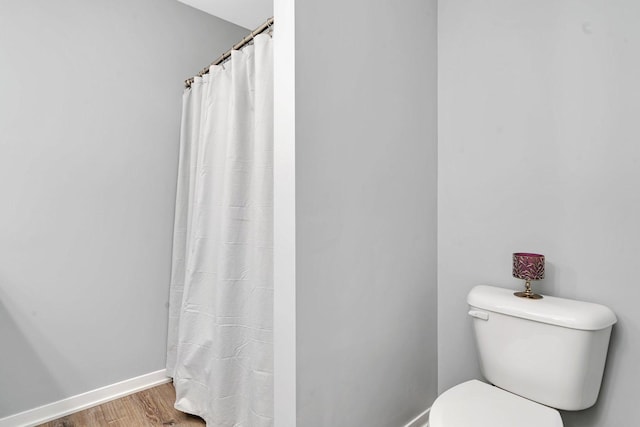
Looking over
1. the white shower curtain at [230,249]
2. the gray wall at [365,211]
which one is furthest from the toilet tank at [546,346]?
the white shower curtain at [230,249]

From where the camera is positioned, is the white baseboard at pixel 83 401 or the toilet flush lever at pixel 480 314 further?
the white baseboard at pixel 83 401

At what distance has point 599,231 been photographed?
1238 mm

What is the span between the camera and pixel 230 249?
5.02 feet

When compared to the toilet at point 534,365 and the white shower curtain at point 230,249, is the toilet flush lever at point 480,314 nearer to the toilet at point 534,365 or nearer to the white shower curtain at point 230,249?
the toilet at point 534,365

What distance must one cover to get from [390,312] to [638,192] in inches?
39.4

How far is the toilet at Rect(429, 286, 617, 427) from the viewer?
3.54ft

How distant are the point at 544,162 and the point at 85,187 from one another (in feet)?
7.37

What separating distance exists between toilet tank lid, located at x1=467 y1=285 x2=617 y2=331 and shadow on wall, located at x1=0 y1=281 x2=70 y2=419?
2087 mm

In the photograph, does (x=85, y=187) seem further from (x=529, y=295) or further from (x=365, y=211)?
(x=529, y=295)

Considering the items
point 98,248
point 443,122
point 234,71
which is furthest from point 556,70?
point 98,248

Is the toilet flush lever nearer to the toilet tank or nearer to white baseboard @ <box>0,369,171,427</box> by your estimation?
the toilet tank

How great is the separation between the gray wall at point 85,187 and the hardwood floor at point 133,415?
0.13m

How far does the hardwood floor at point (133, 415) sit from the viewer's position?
5.40ft

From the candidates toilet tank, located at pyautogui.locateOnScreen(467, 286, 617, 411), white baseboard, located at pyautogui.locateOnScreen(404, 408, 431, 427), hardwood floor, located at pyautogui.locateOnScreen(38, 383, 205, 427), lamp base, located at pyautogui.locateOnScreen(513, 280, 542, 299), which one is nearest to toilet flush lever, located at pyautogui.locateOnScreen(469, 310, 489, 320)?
toilet tank, located at pyautogui.locateOnScreen(467, 286, 617, 411)
